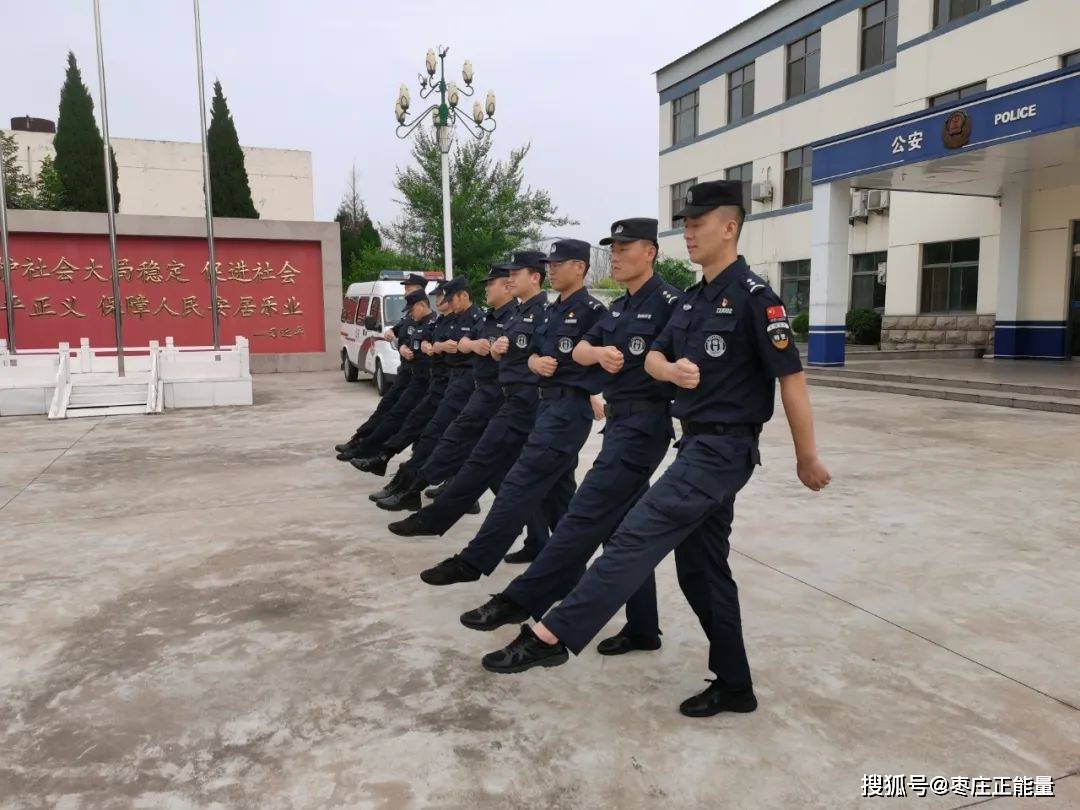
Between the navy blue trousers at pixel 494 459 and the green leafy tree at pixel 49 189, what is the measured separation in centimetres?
2637

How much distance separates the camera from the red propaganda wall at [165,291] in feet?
57.1

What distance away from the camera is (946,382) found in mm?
12242

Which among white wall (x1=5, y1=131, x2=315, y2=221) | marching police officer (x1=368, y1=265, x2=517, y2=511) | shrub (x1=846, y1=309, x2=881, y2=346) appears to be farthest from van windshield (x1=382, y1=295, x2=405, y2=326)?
white wall (x1=5, y1=131, x2=315, y2=221)

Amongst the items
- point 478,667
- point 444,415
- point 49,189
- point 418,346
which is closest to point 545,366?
point 478,667

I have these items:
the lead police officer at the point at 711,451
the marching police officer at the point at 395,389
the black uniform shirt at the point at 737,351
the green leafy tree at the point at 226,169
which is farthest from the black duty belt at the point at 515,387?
the green leafy tree at the point at 226,169

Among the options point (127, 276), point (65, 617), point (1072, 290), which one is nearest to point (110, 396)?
point (127, 276)

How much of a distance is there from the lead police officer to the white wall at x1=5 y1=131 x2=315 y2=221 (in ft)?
117

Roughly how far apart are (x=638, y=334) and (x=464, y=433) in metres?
2.20

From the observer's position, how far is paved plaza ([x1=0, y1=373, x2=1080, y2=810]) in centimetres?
250

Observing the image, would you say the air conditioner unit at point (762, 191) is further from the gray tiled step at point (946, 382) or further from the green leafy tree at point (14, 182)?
the green leafy tree at point (14, 182)

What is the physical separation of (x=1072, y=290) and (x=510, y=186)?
17496 millimetres

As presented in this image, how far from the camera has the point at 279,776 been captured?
2.52m

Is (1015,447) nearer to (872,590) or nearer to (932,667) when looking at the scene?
(872,590)

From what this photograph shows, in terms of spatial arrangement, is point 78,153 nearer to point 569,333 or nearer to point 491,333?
point 491,333
